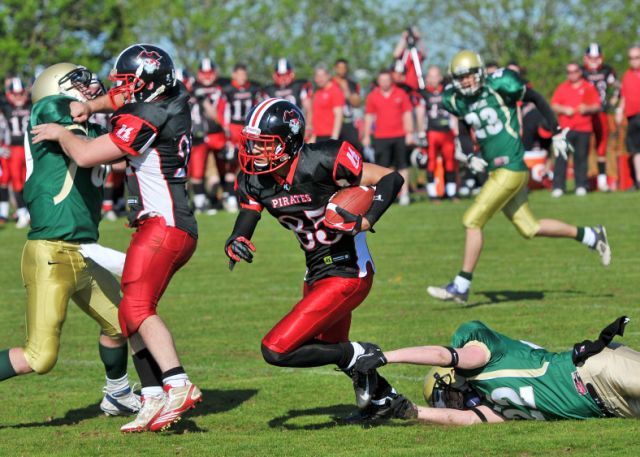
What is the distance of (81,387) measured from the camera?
7.19 m

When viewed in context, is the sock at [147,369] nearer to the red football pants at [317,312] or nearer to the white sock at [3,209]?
the red football pants at [317,312]

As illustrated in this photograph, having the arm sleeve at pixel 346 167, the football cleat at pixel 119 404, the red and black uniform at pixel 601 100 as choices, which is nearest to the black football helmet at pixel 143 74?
the arm sleeve at pixel 346 167

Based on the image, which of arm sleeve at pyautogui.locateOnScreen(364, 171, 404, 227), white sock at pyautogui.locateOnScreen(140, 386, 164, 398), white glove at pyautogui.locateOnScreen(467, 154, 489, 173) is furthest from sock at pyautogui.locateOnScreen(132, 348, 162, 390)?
white glove at pyautogui.locateOnScreen(467, 154, 489, 173)

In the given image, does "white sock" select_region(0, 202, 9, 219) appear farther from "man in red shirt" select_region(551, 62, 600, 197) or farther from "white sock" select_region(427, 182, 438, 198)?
"man in red shirt" select_region(551, 62, 600, 197)

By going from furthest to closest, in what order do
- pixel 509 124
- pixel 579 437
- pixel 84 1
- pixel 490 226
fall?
1. pixel 84 1
2. pixel 490 226
3. pixel 509 124
4. pixel 579 437

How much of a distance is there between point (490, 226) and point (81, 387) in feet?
27.9

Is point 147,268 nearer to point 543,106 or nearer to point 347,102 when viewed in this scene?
point 543,106

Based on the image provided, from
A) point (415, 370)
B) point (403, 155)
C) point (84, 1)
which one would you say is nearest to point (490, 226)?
point (403, 155)

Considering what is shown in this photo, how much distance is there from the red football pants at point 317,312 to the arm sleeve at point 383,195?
1.13 feet

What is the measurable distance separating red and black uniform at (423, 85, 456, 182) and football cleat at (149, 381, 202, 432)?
12571 millimetres

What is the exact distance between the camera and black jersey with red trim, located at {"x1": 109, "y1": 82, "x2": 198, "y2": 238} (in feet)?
19.0

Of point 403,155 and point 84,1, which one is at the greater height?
point 84,1

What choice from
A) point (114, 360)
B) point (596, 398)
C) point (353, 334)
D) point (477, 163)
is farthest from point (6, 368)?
point (477, 163)

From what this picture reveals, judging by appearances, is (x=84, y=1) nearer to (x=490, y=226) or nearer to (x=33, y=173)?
(x=490, y=226)
